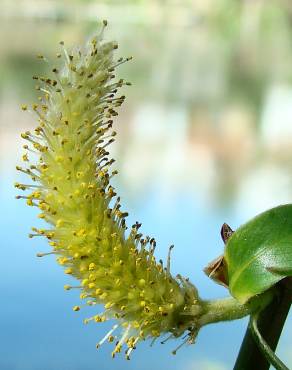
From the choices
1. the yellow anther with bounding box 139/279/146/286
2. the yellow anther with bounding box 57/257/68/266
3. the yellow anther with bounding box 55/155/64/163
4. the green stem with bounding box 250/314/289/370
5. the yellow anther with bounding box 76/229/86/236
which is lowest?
the green stem with bounding box 250/314/289/370

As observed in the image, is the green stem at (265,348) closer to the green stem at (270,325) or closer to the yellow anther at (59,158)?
the green stem at (270,325)

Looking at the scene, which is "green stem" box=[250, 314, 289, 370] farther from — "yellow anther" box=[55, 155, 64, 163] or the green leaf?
"yellow anther" box=[55, 155, 64, 163]

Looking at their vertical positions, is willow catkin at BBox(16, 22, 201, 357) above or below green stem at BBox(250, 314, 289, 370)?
above

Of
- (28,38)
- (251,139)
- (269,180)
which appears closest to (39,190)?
(269,180)

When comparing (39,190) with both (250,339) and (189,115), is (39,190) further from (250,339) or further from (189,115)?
(189,115)

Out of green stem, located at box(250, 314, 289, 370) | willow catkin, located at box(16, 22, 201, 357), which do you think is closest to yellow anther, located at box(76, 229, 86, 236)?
willow catkin, located at box(16, 22, 201, 357)

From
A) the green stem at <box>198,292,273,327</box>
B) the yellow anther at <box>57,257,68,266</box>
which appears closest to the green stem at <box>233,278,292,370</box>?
the green stem at <box>198,292,273,327</box>

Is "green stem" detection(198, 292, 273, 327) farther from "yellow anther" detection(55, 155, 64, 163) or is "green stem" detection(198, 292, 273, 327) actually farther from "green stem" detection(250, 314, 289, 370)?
"yellow anther" detection(55, 155, 64, 163)
